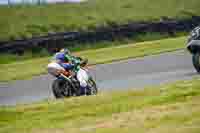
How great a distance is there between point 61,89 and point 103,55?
13658 mm

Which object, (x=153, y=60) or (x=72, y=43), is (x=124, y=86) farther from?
(x=72, y=43)

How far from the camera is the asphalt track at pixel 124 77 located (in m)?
17.4

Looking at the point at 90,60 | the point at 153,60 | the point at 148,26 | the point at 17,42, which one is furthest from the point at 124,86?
the point at 148,26

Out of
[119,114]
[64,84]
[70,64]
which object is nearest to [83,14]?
[70,64]

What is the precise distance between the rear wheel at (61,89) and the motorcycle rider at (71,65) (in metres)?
0.23

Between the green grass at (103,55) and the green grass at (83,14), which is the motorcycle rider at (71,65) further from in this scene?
the green grass at (83,14)

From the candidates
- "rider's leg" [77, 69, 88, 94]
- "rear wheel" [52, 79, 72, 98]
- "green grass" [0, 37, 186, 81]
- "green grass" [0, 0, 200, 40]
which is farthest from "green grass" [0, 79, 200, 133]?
"green grass" [0, 0, 200, 40]

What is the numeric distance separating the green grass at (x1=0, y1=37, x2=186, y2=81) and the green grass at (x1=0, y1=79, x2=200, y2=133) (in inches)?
430

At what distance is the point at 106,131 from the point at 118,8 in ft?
105

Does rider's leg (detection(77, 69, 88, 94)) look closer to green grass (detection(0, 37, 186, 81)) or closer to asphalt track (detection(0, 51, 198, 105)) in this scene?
asphalt track (detection(0, 51, 198, 105))

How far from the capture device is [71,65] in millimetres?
15562

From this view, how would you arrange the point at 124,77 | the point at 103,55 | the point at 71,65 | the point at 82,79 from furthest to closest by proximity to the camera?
the point at 103,55 → the point at 124,77 → the point at 71,65 → the point at 82,79

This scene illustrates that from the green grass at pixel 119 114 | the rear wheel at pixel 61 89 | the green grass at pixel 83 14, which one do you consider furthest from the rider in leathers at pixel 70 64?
the green grass at pixel 83 14

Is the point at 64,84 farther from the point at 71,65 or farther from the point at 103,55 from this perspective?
the point at 103,55
